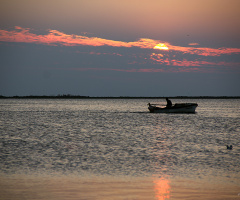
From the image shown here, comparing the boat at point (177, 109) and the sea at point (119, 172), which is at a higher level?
the boat at point (177, 109)

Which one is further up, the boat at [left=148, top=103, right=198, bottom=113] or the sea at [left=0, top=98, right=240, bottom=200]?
the boat at [left=148, top=103, right=198, bottom=113]

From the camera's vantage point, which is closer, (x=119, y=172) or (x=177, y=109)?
(x=119, y=172)

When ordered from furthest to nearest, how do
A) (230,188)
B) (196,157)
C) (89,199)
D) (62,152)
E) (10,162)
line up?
(62,152)
(196,157)
(10,162)
(230,188)
(89,199)

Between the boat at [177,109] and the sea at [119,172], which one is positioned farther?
the boat at [177,109]

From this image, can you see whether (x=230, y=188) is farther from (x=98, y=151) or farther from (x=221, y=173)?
(x=98, y=151)

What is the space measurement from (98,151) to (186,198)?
40.5ft

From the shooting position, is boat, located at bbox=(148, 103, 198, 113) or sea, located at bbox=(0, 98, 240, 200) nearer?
sea, located at bbox=(0, 98, 240, 200)

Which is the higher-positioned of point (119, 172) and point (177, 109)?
point (177, 109)

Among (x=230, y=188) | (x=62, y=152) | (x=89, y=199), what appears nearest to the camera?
(x=89, y=199)

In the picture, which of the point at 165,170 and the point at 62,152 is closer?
the point at 165,170

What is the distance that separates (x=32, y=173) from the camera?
53.6ft

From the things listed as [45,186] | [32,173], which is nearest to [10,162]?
[32,173]

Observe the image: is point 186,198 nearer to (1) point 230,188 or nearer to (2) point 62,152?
(1) point 230,188

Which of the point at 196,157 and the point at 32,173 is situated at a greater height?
the point at 196,157
